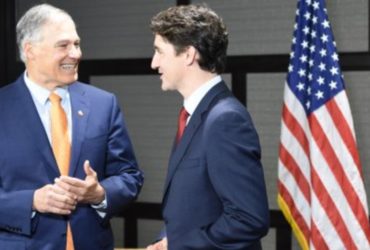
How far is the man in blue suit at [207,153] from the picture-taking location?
152 centimetres

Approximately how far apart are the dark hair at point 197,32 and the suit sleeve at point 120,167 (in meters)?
0.54

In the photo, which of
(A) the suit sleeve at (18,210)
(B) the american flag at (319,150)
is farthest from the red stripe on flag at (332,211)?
(A) the suit sleeve at (18,210)

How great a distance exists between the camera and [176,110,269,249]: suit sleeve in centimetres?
152

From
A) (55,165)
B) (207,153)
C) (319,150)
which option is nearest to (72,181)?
(55,165)

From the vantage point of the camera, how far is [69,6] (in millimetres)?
4035

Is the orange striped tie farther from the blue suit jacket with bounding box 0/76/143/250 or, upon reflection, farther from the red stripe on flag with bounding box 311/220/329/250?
the red stripe on flag with bounding box 311/220/329/250

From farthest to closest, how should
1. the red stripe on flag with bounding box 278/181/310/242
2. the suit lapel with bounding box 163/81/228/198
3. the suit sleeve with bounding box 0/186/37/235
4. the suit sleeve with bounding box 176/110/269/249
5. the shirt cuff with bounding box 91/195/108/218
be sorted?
the red stripe on flag with bounding box 278/181/310/242 → the shirt cuff with bounding box 91/195/108/218 → the suit sleeve with bounding box 0/186/37/235 → the suit lapel with bounding box 163/81/228/198 → the suit sleeve with bounding box 176/110/269/249

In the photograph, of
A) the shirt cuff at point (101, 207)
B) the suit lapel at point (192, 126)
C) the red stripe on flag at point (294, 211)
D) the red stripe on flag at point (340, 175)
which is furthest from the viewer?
the red stripe on flag at point (294, 211)

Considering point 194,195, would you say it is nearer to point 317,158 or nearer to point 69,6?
point 317,158

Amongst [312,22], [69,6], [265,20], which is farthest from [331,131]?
[69,6]

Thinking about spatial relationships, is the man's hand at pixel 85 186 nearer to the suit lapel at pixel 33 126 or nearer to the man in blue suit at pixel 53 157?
the man in blue suit at pixel 53 157

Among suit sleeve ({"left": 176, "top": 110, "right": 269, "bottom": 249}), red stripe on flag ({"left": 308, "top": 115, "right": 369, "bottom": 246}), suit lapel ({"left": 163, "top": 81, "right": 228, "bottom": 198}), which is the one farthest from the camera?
red stripe on flag ({"left": 308, "top": 115, "right": 369, "bottom": 246})

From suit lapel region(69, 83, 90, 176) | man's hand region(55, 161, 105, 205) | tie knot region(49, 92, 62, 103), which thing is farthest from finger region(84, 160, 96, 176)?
tie knot region(49, 92, 62, 103)

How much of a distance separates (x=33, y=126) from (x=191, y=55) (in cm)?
62
